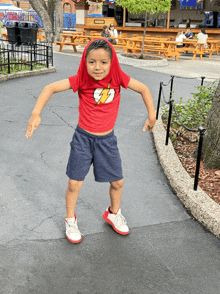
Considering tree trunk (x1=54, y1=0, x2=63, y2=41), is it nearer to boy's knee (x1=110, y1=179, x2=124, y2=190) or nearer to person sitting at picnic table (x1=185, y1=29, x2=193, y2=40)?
person sitting at picnic table (x1=185, y1=29, x2=193, y2=40)

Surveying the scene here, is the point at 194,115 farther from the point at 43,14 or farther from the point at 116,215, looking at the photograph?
the point at 43,14

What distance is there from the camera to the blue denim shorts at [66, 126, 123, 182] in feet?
9.30

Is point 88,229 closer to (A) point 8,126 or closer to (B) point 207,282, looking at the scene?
(B) point 207,282

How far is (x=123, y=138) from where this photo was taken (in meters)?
6.13

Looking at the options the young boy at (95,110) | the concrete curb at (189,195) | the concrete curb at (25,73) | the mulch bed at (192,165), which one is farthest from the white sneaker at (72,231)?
the concrete curb at (25,73)

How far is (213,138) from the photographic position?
14.8 ft

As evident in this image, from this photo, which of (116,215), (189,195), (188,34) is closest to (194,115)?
(189,195)

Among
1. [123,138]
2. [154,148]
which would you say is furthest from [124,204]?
[123,138]

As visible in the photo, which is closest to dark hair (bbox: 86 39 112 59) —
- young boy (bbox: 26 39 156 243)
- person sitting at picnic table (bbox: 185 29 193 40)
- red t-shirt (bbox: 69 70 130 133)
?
young boy (bbox: 26 39 156 243)

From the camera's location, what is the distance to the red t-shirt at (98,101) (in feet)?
8.95

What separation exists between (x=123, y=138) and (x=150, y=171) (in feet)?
4.97

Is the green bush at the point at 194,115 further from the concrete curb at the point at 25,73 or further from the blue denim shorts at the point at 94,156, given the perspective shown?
the concrete curb at the point at 25,73

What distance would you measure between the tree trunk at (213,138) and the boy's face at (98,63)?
237cm

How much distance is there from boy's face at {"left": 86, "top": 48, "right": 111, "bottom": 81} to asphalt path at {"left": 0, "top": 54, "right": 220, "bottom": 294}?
58.0 inches
